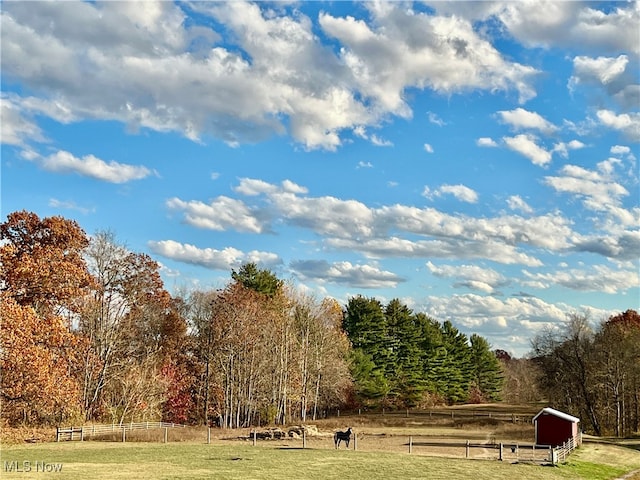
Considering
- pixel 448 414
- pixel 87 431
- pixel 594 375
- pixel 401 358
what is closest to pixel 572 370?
pixel 594 375

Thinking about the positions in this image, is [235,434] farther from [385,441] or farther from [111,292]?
[111,292]

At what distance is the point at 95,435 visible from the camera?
4453 cm

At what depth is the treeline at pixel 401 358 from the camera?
92.9 m

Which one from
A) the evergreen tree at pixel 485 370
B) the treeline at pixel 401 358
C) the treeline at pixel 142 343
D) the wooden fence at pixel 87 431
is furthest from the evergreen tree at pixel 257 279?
the evergreen tree at pixel 485 370

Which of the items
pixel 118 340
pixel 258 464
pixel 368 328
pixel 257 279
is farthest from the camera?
pixel 368 328

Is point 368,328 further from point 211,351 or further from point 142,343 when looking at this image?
point 142,343

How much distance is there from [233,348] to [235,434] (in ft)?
48.2

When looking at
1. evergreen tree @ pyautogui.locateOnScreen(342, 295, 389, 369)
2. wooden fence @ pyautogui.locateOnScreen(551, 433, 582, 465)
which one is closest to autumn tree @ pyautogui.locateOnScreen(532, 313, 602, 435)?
wooden fence @ pyautogui.locateOnScreen(551, 433, 582, 465)

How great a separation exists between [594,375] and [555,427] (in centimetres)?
2316

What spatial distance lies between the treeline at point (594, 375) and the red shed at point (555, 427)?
2220 centimetres

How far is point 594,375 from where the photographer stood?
63625 millimetres

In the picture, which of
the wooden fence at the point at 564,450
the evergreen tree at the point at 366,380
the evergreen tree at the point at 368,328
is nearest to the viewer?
the wooden fence at the point at 564,450

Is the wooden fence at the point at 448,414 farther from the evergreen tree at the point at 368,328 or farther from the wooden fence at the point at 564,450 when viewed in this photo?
the wooden fence at the point at 564,450

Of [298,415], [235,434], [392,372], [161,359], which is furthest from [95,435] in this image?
[392,372]
